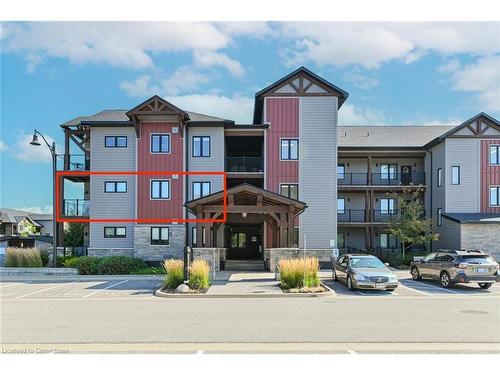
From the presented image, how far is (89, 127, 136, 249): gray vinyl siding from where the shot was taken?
2847 centimetres

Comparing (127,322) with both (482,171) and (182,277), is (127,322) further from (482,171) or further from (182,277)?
(482,171)

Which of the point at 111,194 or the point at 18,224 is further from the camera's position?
the point at 18,224

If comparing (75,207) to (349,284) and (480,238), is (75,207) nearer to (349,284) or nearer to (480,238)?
(349,284)

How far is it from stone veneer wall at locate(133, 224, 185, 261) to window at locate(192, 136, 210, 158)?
4928 mm

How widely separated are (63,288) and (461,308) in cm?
1544

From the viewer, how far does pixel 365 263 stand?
17.5 m

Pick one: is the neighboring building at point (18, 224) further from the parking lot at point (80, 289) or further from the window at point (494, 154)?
the window at point (494, 154)

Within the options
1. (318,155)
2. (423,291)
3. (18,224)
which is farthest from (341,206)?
(18,224)

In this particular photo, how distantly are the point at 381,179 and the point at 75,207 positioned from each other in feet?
75.8

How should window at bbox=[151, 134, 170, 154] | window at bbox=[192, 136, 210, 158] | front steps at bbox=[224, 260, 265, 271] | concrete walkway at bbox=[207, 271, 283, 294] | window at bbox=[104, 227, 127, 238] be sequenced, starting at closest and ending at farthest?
concrete walkway at bbox=[207, 271, 283, 294] < front steps at bbox=[224, 260, 265, 271] < window at bbox=[151, 134, 170, 154] < window at bbox=[104, 227, 127, 238] < window at bbox=[192, 136, 210, 158]

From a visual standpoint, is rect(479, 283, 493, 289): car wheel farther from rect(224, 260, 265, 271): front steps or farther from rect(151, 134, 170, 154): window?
rect(151, 134, 170, 154): window

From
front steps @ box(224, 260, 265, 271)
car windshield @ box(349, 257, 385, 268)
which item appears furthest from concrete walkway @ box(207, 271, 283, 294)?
car windshield @ box(349, 257, 385, 268)

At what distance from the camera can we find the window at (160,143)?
28516mm

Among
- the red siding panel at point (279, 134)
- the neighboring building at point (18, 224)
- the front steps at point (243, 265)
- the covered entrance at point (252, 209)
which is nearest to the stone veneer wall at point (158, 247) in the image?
the covered entrance at point (252, 209)
